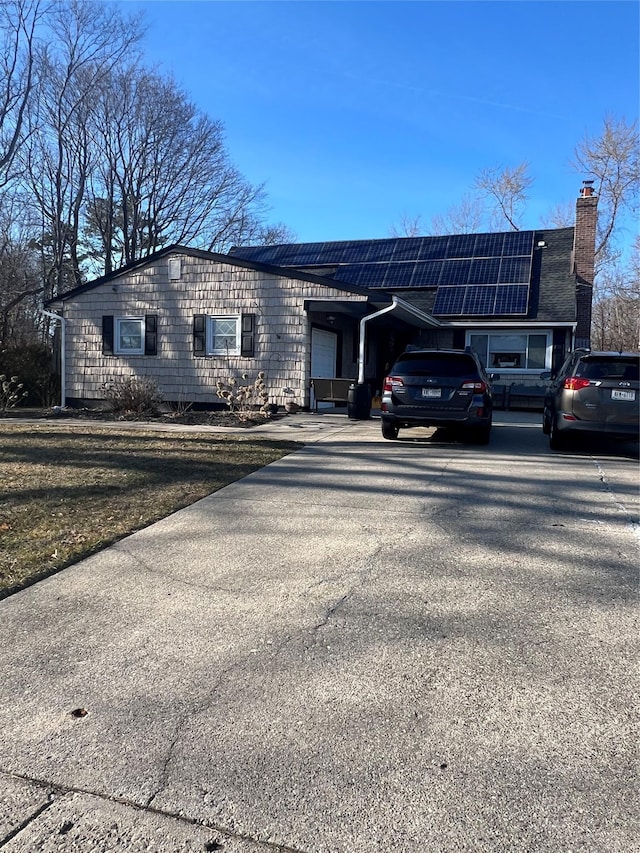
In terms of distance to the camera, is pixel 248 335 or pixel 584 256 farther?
pixel 584 256

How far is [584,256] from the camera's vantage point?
21.3m

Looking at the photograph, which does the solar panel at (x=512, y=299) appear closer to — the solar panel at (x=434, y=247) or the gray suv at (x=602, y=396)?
the solar panel at (x=434, y=247)

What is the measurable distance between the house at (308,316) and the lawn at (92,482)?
551cm

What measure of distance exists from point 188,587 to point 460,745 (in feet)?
7.34

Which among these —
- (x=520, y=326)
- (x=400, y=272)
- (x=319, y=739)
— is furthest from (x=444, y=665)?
(x=400, y=272)

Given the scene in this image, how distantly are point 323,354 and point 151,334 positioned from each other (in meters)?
5.05

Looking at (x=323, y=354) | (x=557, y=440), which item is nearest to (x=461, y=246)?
(x=323, y=354)

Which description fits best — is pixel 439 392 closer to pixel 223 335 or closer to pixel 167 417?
pixel 167 417

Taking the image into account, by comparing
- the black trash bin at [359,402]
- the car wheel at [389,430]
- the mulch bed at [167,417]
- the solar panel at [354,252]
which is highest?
the solar panel at [354,252]

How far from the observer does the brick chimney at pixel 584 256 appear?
67.3ft

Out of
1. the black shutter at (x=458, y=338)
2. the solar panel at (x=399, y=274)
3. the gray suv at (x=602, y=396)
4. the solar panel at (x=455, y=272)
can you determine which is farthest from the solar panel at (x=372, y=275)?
the gray suv at (x=602, y=396)

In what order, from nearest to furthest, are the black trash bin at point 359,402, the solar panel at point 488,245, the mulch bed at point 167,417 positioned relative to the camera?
1. the mulch bed at point 167,417
2. the black trash bin at point 359,402
3. the solar panel at point 488,245

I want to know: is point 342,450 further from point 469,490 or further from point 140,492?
point 140,492

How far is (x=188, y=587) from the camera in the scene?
13.5 feet
